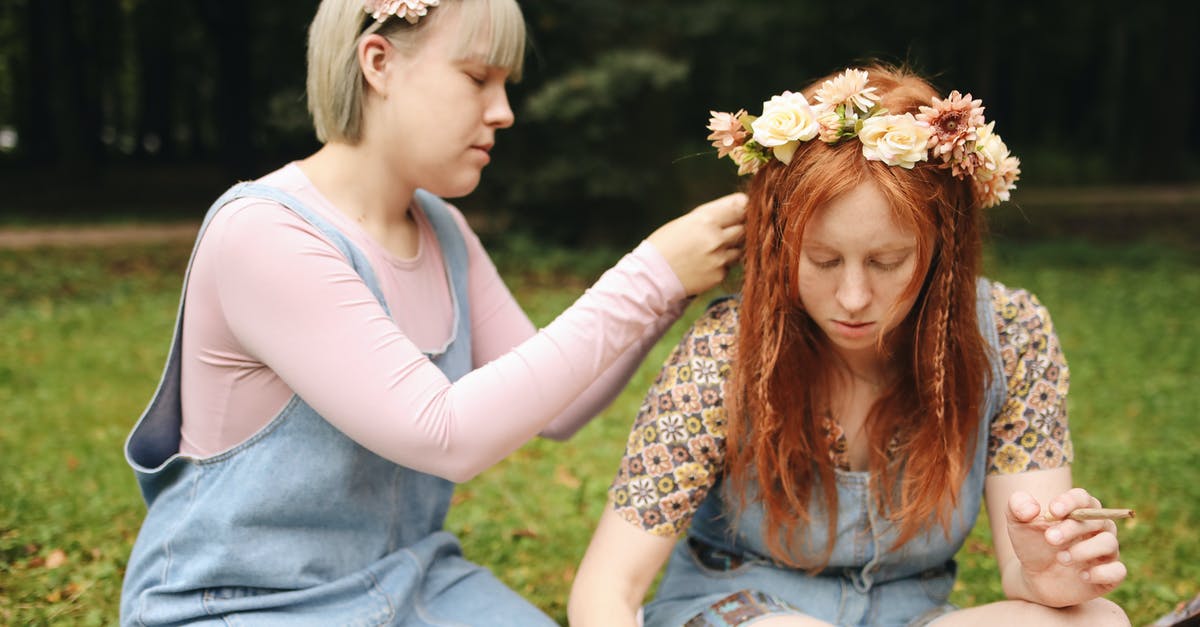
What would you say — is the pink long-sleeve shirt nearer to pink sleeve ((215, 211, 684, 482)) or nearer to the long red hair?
pink sleeve ((215, 211, 684, 482))

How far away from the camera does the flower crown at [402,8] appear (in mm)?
2305

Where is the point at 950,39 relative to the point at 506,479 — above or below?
above

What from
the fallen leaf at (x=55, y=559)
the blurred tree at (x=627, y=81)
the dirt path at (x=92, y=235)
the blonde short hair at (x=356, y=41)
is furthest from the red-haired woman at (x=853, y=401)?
the dirt path at (x=92, y=235)

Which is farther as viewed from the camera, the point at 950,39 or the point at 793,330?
the point at 950,39

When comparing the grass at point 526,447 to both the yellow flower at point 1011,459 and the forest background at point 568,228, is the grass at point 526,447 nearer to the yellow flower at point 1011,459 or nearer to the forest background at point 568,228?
the forest background at point 568,228

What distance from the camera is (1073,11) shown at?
55.3 feet

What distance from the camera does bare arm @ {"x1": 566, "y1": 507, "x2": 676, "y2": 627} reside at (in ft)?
7.37

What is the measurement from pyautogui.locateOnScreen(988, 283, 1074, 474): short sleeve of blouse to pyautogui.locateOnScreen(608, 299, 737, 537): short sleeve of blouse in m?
0.59

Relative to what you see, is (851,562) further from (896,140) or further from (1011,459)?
(896,140)

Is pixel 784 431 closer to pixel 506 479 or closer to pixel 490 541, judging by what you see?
pixel 490 541

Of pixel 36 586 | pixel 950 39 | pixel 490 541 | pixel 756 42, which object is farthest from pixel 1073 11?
pixel 36 586

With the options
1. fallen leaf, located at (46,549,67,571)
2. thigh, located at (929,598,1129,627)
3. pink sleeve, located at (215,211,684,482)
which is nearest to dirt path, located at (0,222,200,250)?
fallen leaf, located at (46,549,67,571)

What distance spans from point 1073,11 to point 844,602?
16.7 meters

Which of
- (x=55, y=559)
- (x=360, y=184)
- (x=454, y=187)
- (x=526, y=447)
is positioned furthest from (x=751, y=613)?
(x=526, y=447)
